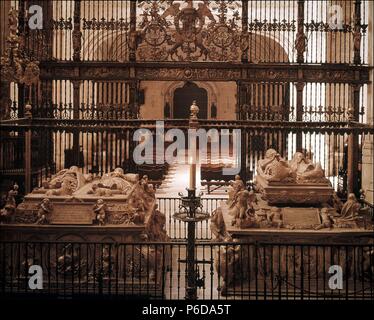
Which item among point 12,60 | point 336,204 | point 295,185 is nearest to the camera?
point 295,185

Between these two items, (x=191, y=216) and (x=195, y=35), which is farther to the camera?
(x=195, y=35)

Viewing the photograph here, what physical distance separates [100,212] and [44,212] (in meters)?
0.69

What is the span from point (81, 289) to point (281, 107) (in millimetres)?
7234

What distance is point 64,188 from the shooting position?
764cm

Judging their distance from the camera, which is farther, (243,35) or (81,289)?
(243,35)

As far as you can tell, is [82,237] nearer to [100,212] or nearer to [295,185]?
[100,212]

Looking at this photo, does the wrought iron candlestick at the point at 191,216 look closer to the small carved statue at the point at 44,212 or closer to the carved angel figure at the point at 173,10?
the small carved statue at the point at 44,212

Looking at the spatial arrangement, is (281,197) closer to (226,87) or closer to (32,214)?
(32,214)

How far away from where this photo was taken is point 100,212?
7.00 m

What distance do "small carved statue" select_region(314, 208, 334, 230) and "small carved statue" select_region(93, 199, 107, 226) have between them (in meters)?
2.61

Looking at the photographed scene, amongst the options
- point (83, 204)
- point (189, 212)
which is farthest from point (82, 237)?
point (189, 212)

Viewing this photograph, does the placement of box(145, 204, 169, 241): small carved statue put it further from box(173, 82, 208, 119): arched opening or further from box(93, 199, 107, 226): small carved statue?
box(173, 82, 208, 119): arched opening

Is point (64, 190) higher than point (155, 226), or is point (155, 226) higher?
point (64, 190)
